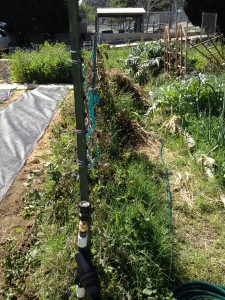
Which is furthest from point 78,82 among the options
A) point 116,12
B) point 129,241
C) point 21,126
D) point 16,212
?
point 116,12

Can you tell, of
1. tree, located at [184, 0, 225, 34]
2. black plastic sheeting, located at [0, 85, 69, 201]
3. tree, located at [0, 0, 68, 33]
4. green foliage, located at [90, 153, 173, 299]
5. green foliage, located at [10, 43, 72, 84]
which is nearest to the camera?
green foliage, located at [90, 153, 173, 299]

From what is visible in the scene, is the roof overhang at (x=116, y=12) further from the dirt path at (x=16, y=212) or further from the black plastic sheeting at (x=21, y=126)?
the dirt path at (x=16, y=212)

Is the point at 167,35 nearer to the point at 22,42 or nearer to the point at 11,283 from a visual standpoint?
the point at 11,283

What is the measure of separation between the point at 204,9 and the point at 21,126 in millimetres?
18246

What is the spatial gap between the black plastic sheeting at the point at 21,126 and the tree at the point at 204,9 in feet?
49.4

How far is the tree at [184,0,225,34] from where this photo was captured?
19.2m

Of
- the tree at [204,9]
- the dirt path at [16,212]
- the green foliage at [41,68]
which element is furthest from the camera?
the tree at [204,9]

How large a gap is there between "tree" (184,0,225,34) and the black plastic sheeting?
1507cm

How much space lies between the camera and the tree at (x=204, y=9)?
19156 mm

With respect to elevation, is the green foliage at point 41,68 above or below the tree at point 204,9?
below

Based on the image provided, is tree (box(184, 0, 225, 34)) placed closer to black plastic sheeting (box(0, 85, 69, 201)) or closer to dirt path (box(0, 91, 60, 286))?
black plastic sheeting (box(0, 85, 69, 201))

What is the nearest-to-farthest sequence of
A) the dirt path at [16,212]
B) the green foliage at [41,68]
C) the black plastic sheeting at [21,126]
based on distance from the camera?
the dirt path at [16,212]
the black plastic sheeting at [21,126]
the green foliage at [41,68]

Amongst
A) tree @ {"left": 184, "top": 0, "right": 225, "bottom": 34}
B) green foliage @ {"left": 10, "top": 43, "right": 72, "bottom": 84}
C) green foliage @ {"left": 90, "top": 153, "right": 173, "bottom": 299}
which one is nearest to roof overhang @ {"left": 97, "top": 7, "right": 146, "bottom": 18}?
tree @ {"left": 184, "top": 0, "right": 225, "bottom": 34}

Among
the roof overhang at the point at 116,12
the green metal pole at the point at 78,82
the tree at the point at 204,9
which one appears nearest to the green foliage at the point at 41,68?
the green metal pole at the point at 78,82
